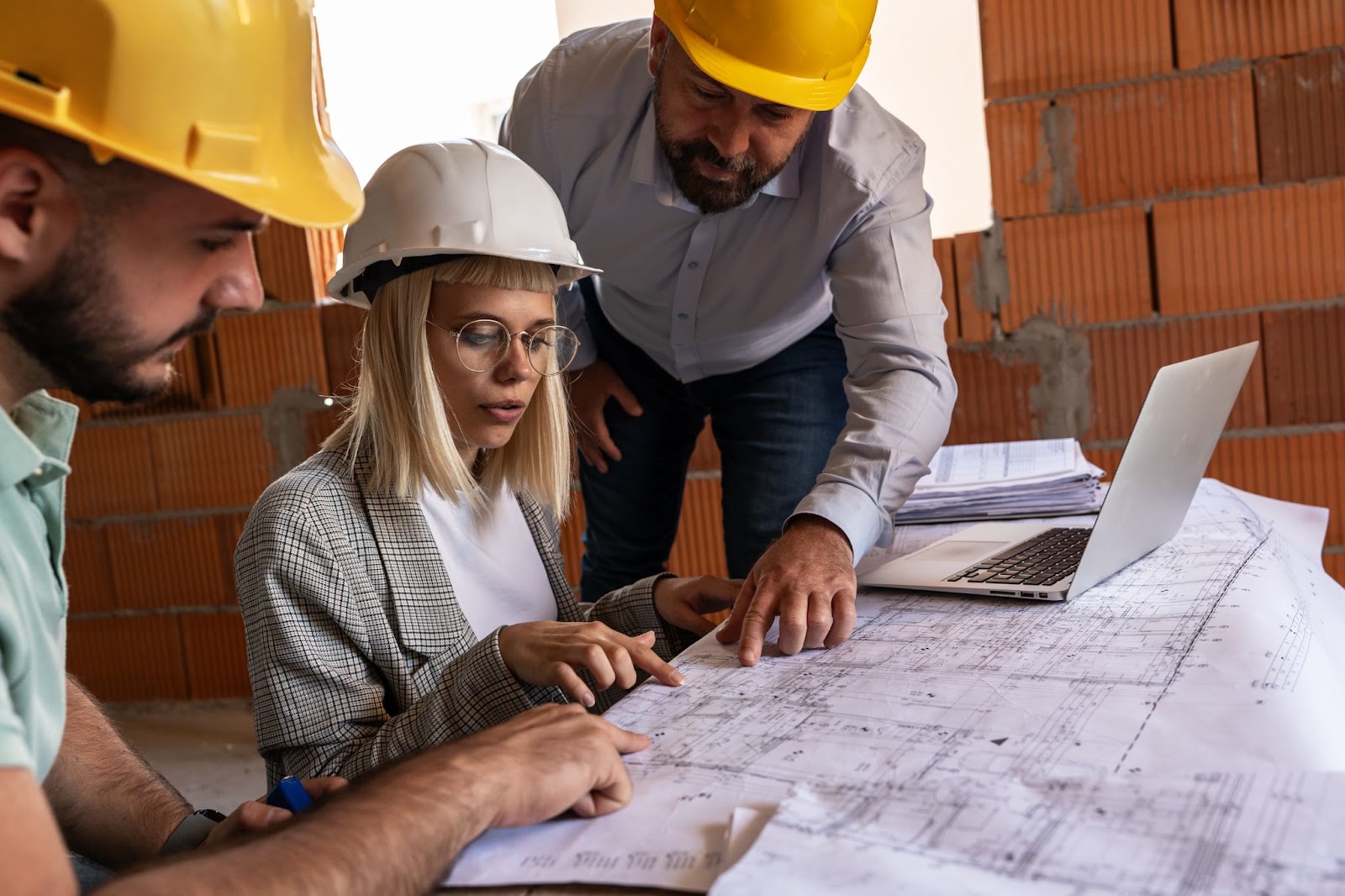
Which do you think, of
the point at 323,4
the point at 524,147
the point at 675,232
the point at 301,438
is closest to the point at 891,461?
the point at 675,232

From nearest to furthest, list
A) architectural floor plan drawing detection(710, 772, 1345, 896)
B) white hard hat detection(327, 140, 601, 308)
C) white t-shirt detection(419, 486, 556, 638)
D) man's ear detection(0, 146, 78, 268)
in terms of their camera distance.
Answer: architectural floor plan drawing detection(710, 772, 1345, 896)
man's ear detection(0, 146, 78, 268)
white hard hat detection(327, 140, 601, 308)
white t-shirt detection(419, 486, 556, 638)

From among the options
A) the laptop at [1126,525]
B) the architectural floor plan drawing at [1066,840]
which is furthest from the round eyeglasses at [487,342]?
the architectural floor plan drawing at [1066,840]

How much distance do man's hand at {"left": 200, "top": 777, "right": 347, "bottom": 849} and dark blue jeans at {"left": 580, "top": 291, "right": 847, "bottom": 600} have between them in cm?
134

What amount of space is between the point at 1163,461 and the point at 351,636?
1.06 meters

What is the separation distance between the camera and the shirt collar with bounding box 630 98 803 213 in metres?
2.07

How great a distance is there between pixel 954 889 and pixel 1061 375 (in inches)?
104

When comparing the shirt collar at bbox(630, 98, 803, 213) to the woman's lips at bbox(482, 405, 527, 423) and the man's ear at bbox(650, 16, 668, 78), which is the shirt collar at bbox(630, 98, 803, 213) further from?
the woman's lips at bbox(482, 405, 527, 423)

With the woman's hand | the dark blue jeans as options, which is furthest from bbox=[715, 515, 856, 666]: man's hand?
the dark blue jeans

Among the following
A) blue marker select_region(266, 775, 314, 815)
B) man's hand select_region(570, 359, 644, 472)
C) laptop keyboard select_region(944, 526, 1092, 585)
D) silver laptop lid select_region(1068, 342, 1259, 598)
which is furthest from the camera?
man's hand select_region(570, 359, 644, 472)

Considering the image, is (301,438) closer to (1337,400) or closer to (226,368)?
(226,368)

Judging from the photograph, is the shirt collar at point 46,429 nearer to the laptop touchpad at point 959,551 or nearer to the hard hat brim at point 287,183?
the hard hat brim at point 287,183

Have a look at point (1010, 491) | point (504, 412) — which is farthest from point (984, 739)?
point (1010, 491)

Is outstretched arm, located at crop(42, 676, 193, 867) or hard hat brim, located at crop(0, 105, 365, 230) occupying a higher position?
hard hat brim, located at crop(0, 105, 365, 230)

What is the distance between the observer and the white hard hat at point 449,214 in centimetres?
164
